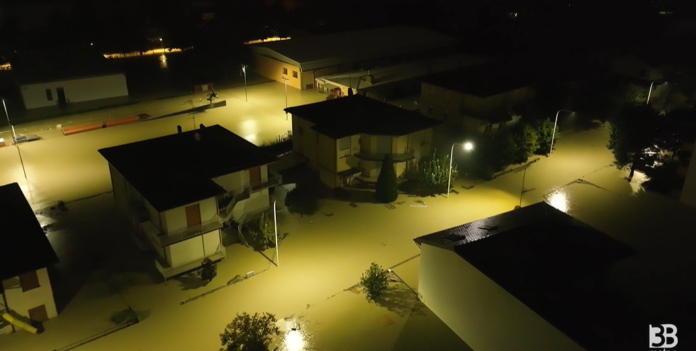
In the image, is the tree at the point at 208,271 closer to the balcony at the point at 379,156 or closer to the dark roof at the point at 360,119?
the dark roof at the point at 360,119

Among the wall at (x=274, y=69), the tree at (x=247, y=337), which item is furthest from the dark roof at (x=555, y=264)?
the wall at (x=274, y=69)

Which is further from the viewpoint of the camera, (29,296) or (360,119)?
(360,119)

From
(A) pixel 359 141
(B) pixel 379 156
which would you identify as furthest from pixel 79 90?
(B) pixel 379 156

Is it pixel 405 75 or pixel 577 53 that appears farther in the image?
pixel 577 53

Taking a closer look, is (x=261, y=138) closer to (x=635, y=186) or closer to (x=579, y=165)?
(x=579, y=165)

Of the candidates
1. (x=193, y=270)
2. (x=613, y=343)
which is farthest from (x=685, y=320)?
(x=193, y=270)

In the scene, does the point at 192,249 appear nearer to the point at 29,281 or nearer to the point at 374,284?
the point at 29,281
